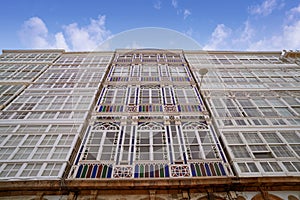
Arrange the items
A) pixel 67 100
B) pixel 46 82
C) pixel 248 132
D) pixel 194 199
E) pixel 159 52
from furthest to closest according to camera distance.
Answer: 1. pixel 159 52
2. pixel 46 82
3. pixel 67 100
4. pixel 248 132
5. pixel 194 199

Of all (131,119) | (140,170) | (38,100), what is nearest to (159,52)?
(131,119)


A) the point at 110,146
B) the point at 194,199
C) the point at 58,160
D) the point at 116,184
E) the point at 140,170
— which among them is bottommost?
the point at 194,199

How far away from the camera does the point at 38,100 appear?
13.6 m

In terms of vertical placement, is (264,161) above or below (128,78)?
below

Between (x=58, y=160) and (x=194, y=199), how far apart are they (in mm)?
7168

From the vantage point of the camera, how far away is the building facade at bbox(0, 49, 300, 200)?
809 centimetres

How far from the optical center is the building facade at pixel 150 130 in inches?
318

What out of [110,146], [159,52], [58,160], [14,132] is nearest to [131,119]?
[110,146]

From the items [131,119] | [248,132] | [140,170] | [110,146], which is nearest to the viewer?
[140,170]

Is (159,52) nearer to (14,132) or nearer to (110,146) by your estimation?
(110,146)

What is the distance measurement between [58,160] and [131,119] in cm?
484

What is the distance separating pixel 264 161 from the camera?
899 cm

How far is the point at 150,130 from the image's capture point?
36.3ft

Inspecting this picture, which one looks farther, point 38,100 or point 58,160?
point 38,100
